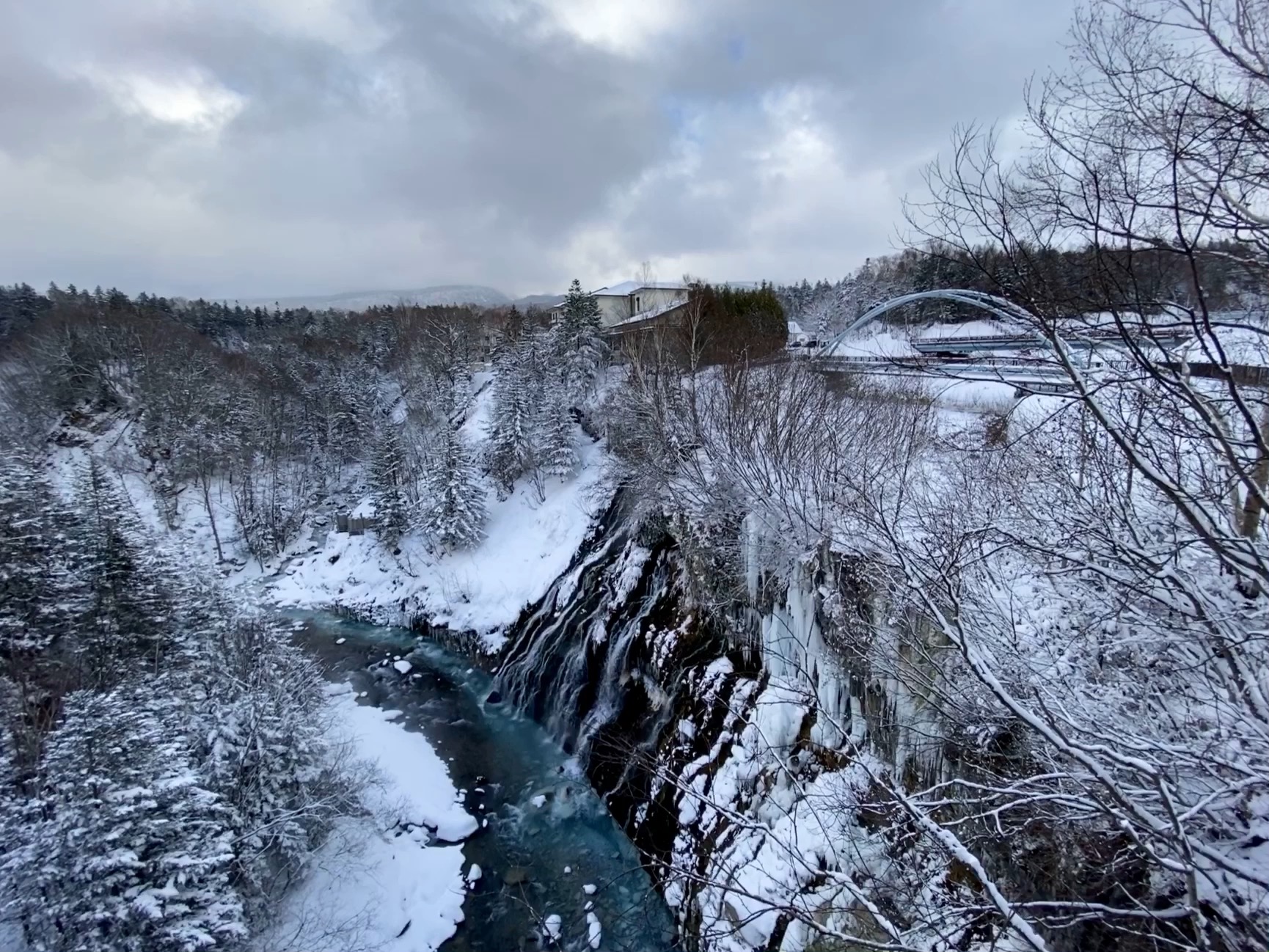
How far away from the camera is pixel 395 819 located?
462 inches

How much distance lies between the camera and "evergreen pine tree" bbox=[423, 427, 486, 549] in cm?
2455

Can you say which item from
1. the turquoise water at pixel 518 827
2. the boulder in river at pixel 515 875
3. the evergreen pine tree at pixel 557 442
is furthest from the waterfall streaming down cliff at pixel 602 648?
the evergreen pine tree at pixel 557 442

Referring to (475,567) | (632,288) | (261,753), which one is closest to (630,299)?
(632,288)

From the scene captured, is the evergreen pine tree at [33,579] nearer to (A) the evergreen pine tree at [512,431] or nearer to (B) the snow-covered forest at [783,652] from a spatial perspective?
(B) the snow-covered forest at [783,652]

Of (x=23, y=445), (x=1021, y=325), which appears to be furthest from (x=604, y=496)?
(x=23, y=445)

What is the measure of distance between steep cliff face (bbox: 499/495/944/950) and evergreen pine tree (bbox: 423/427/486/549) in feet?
27.3

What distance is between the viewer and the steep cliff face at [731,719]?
20.9ft

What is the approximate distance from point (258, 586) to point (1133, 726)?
15.4 metres

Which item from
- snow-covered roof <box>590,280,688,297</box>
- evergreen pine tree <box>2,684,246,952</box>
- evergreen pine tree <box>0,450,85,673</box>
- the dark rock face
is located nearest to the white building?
snow-covered roof <box>590,280,688,297</box>

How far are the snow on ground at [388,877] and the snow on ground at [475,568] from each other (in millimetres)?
6952

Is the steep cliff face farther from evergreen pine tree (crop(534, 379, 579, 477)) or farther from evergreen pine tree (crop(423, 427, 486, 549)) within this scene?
evergreen pine tree (crop(534, 379, 579, 477))

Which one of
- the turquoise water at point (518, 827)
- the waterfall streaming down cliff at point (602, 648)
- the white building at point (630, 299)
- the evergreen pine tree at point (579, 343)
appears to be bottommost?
the turquoise water at point (518, 827)

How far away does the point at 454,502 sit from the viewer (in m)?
24.7

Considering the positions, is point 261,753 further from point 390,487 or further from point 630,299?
point 630,299
